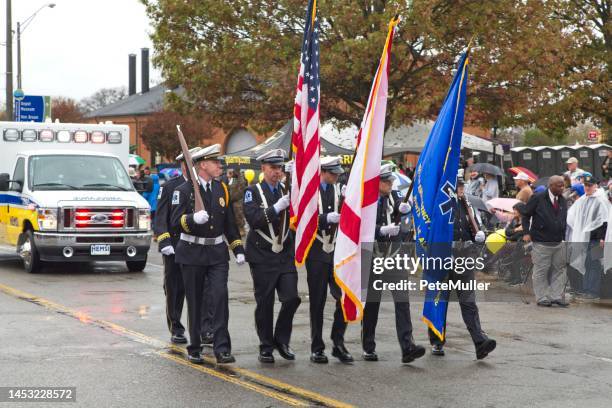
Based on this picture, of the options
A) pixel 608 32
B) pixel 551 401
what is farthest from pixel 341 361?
pixel 608 32

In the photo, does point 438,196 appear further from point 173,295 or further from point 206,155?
point 173,295

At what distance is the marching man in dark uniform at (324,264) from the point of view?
Result: 9391 mm

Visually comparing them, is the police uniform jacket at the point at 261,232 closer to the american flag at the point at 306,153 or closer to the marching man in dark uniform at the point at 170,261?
the american flag at the point at 306,153

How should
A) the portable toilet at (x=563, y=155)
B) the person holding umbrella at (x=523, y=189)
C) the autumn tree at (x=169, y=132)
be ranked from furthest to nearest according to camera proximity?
the autumn tree at (x=169, y=132), the portable toilet at (x=563, y=155), the person holding umbrella at (x=523, y=189)

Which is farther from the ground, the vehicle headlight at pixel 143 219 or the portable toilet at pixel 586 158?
the portable toilet at pixel 586 158

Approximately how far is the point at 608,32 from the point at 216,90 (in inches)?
569

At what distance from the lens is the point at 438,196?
372 inches

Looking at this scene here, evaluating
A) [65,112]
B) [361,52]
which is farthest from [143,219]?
[65,112]

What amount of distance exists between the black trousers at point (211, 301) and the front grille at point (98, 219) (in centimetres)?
784

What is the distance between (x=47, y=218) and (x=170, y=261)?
272 inches

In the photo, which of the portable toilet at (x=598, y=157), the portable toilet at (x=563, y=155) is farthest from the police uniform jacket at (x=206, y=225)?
the portable toilet at (x=563, y=155)

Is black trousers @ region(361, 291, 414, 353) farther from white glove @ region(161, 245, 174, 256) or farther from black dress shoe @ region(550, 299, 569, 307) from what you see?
black dress shoe @ region(550, 299, 569, 307)

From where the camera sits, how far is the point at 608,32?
3516 centimetres

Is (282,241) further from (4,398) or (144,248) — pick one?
(144,248)
